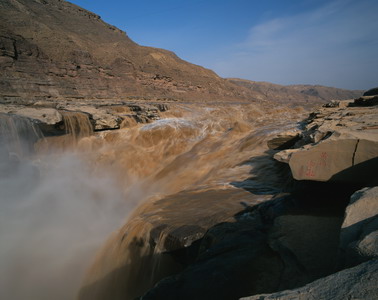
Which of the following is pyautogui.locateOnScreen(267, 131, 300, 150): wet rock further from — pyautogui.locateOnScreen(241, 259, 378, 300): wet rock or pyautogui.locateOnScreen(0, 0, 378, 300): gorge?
pyautogui.locateOnScreen(241, 259, 378, 300): wet rock

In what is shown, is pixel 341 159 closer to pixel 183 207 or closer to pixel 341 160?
pixel 341 160

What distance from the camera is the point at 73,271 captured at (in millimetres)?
4168

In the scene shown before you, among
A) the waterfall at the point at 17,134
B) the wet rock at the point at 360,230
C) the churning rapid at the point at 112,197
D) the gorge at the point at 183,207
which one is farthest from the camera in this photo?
the waterfall at the point at 17,134

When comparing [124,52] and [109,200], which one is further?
[124,52]

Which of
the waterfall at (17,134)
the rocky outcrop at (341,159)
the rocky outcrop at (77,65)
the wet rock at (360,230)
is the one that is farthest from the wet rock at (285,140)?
the rocky outcrop at (77,65)

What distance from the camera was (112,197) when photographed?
7.12m

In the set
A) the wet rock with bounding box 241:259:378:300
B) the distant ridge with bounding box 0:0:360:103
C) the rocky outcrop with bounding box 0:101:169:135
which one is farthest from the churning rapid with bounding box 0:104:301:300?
the distant ridge with bounding box 0:0:360:103

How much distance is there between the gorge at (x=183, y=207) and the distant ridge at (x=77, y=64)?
23.6ft

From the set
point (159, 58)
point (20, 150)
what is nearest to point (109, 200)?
point (20, 150)

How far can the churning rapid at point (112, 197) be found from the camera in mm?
3418

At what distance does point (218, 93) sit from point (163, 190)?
106 feet

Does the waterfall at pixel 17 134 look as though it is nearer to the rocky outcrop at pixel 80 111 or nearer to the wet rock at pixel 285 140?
the rocky outcrop at pixel 80 111

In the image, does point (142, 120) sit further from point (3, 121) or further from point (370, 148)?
point (370, 148)

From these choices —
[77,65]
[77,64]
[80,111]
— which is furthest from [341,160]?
[77,64]
